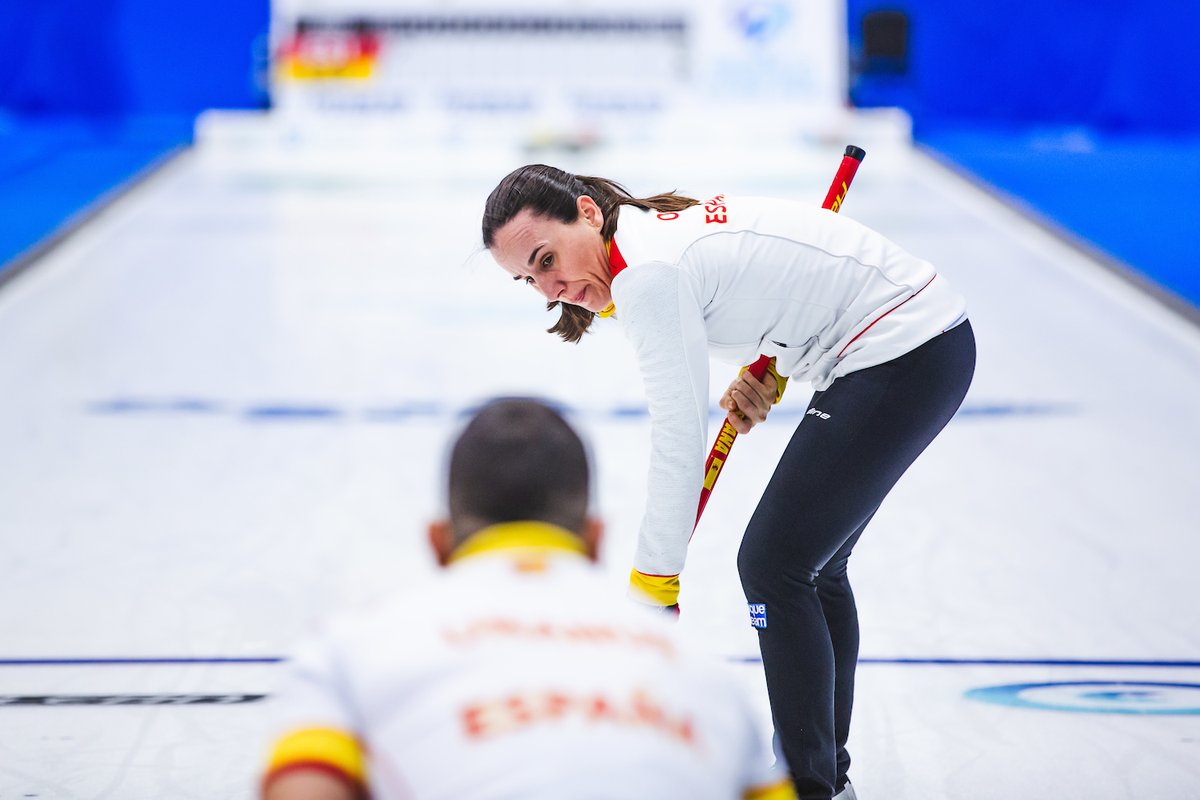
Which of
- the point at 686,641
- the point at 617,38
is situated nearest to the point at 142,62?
the point at 617,38

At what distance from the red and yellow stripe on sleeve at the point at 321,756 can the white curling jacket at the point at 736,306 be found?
0.97m

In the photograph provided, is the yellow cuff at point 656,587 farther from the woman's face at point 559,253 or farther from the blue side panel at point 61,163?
the blue side panel at point 61,163

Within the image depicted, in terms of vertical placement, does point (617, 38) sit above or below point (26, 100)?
above

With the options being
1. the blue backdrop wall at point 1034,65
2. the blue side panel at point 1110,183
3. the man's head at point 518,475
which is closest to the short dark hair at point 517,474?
the man's head at point 518,475

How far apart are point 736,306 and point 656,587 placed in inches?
17.9

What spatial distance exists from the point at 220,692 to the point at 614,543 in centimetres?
125

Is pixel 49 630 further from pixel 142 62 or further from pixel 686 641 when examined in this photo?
pixel 142 62

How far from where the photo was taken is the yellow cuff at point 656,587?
200cm

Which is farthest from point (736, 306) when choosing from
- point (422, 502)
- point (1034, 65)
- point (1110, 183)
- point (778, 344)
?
point (1034, 65)

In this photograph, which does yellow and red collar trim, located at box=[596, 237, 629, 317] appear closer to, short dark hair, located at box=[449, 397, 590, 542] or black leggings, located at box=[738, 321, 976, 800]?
black leggings, located at box=[738, 321, 976, 800]

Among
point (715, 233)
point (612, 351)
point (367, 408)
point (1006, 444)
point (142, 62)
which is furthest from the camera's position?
point (142, 62)

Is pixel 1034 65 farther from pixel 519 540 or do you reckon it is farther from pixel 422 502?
pixel 519 540

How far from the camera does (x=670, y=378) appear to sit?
1.95 metres

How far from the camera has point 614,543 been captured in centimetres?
368
